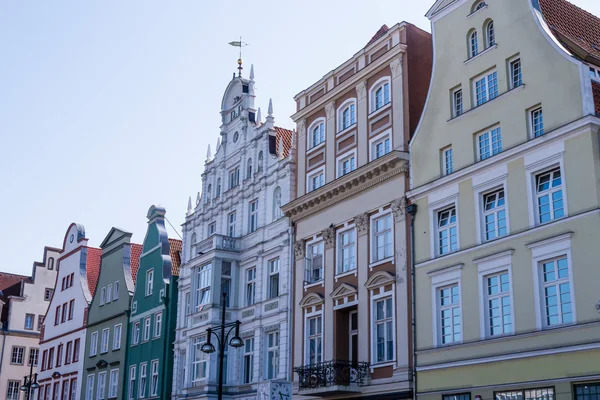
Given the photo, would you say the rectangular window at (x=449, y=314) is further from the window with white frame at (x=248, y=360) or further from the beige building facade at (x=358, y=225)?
the window with white frame at (x=248, y=360)

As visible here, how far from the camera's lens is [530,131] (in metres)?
24.8

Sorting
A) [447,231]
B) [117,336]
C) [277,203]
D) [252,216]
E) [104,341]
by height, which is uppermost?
[277,203]

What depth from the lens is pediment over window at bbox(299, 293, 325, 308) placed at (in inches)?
1294

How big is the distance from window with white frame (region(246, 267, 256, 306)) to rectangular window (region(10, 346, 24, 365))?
36209 millimetres


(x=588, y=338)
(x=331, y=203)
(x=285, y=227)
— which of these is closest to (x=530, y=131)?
(x=588, y=338)

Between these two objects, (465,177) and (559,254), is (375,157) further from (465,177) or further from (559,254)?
(559,254)

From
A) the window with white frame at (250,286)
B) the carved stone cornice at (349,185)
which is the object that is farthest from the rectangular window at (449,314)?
the window with white frame at (250,286)

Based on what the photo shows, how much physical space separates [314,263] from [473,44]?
11.2 meters

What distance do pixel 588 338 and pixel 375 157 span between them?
1246 cm

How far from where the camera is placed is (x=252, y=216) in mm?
39750

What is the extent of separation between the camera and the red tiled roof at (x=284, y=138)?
3965 cm

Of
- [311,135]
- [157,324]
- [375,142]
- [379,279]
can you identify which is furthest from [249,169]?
[379,279]

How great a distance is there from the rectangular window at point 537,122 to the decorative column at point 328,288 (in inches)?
414

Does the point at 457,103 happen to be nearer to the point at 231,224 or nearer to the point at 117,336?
the point at 231,224
